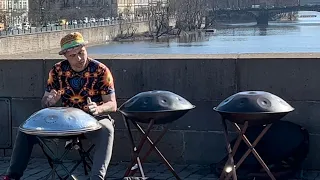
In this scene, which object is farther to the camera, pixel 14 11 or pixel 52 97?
pixel 14 11

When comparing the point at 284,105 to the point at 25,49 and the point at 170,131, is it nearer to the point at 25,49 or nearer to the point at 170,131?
the point at 170,131

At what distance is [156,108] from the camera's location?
5258 mm

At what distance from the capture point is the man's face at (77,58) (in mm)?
5180

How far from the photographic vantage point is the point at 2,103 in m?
7.06

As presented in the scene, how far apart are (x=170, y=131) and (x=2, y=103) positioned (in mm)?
1771

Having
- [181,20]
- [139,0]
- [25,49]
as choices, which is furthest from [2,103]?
[139,0]

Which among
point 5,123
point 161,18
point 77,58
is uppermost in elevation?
point 77,58

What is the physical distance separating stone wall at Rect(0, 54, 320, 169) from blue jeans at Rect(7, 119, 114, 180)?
1.60 m

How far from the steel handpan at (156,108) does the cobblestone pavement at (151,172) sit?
0.89 meters

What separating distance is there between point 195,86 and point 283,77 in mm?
829

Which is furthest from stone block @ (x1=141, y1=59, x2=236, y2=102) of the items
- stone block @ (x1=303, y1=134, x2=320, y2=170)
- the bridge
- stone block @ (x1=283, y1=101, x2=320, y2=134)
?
the bridge

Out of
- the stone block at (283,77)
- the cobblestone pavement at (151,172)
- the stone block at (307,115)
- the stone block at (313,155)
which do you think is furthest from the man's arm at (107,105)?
the stone block at (313,155)

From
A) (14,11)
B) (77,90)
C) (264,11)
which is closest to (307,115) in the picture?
(77,90)

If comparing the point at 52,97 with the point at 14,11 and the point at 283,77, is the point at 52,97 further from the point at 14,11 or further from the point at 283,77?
the point at 14,11
